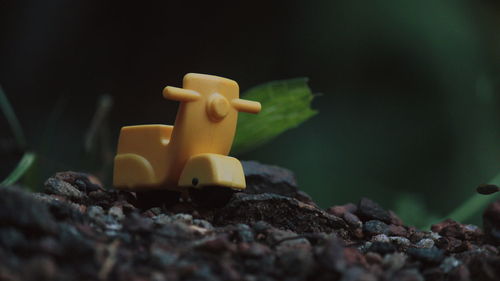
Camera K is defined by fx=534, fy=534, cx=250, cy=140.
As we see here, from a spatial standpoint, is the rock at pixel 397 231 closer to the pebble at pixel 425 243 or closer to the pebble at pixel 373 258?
the pebble at pixel 425 243

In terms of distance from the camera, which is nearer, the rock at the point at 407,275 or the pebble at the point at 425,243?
the rock at the point at 407,275

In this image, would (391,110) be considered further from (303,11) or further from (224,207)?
(224,207)

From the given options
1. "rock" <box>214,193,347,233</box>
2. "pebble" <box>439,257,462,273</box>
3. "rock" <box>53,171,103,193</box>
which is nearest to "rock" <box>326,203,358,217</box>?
"rock" <box>214,193,347,233</box>

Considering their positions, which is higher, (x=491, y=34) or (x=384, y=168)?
(x=491, y=34)

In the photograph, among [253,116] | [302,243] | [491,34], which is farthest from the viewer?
[491,34]

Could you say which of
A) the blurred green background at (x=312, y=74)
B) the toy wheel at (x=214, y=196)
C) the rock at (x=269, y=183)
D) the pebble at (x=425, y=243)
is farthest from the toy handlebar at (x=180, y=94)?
the blurred green background at (x=312, y=74)

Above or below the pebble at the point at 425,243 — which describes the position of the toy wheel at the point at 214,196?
above

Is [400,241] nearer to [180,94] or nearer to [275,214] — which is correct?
[275,214]

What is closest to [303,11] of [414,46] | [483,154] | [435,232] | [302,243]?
[414,46]
